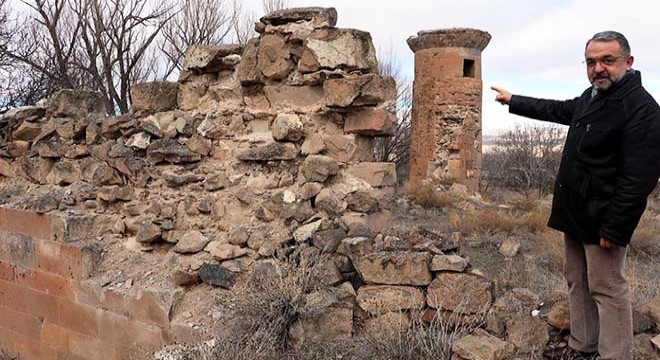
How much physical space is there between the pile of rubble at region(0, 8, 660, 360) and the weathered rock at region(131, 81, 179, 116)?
1 centimetres

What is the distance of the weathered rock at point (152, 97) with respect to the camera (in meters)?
4.34

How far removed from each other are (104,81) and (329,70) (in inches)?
605

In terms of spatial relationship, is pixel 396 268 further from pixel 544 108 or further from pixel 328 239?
pixel 544 108

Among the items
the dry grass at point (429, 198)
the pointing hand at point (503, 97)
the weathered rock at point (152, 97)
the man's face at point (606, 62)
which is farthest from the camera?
the dry grass at point (429, 198)

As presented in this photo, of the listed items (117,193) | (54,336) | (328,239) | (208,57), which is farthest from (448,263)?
(54,336)

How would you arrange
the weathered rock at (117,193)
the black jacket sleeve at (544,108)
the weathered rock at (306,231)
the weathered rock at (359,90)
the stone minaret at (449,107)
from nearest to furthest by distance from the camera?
the black jacket sleeve at (544,108) < the weathered rock at (306,231) < the weathered rock at (359,90) < the weathered rock at (117,193) < the stone minaret at (449,107)

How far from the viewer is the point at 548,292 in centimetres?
343

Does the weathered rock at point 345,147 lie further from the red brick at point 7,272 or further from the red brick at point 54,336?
the red brick at point 7,272

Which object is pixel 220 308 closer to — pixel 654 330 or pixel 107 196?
pixel 107 196

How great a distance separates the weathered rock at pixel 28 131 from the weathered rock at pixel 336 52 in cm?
264

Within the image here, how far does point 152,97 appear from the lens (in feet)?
14.3

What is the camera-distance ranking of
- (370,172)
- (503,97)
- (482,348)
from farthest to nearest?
(370,172)
(503,97)
(482,348)

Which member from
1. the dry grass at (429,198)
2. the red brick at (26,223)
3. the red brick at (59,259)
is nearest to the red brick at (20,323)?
the red brick at (59,259)

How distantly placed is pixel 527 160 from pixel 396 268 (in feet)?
55.4
